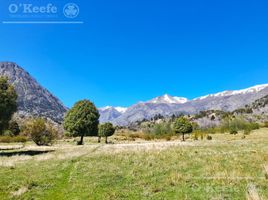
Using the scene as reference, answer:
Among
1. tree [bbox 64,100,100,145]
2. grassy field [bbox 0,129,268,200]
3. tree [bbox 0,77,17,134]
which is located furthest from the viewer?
tree [bbox 64,100,100,145]

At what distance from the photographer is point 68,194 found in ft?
58.9

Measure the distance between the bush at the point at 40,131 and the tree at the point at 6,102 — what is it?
2522 centimetres

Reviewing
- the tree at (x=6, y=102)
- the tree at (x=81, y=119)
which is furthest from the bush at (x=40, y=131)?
the tree at (x=6, y=102)

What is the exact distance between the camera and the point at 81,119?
76.2 meters

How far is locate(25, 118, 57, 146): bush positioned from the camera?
241ft

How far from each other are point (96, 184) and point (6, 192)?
5.55 metres

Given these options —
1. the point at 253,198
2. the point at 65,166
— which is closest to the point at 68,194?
the point at 253,198

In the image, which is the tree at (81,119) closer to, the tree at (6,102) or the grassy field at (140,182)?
the tree at (6,102)

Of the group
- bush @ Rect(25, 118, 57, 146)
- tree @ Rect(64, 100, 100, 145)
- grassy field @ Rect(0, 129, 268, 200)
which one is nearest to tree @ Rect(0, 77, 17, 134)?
grassy field @ Rect(0, 129, 268, 200)

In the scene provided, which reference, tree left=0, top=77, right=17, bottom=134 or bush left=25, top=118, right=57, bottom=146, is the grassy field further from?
bush left=25, top=118, right=57, bottom=146

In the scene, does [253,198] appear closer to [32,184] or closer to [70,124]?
[32,184]

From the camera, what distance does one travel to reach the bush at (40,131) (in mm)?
73312

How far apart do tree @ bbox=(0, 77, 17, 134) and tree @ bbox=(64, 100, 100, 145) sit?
28.2m

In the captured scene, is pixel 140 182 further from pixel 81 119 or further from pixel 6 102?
pixel 81 119
